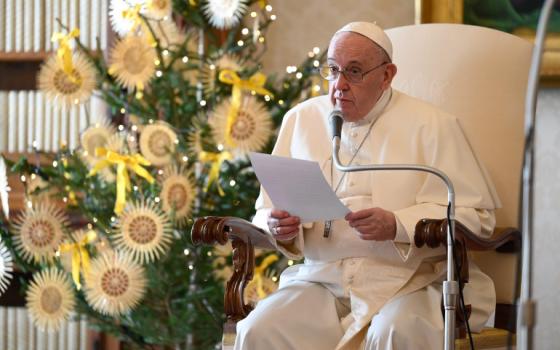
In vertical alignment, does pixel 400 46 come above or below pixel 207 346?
above

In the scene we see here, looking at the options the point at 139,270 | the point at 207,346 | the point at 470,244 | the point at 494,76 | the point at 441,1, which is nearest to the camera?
the point at 470,244

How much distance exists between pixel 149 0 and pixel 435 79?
1388mm

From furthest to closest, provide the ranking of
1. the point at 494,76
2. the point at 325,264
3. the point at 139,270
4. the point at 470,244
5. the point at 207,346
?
1. the point at 207,346
2. the point at 139,270
3. the point at 494,76
4. the point at 325,264
5. the point at 470,244

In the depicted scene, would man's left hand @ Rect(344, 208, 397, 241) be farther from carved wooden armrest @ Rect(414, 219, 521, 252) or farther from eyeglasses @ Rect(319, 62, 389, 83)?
eyeglasses @ Rect(319, 62, 389, 83)

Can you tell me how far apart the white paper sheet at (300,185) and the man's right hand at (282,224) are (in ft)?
0.29

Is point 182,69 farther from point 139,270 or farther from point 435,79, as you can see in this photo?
point 435,79

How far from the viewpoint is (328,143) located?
3537 millimetres

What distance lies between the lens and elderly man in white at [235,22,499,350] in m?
3.03

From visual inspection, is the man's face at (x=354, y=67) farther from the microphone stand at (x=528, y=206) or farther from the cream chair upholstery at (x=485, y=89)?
the microphone stand at (x=528, y=206)

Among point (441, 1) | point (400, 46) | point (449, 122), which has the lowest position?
point (449, 122)

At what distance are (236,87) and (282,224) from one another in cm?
144

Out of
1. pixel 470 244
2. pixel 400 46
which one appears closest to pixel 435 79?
pixel 400 46

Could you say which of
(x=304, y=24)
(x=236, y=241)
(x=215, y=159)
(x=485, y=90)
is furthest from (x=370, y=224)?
(x=304, y=24)

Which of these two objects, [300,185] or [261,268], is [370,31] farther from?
[261,268]
